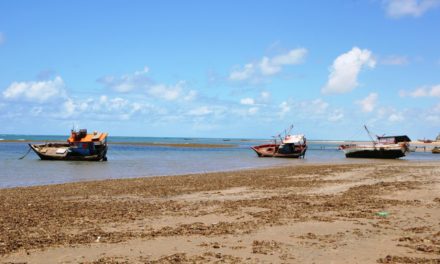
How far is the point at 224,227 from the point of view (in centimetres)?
1048

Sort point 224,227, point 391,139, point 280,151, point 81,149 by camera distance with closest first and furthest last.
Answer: point 224,227, point 81,149, point 280,151, point 391,139

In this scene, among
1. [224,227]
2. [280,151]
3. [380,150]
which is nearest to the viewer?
[224,227]

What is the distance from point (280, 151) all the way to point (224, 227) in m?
52.0

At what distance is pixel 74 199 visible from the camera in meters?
16.2

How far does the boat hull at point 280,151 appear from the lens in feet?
198

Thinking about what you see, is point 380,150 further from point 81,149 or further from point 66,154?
point 66,154

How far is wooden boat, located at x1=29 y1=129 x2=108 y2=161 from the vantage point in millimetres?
48469

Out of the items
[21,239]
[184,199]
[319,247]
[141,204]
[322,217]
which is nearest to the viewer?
[319,247]

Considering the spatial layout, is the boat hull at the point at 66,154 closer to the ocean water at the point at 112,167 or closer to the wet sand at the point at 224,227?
the ocean water at the point at 112,167

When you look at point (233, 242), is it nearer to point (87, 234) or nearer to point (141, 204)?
point (87, 234)

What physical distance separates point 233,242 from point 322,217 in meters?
3.54

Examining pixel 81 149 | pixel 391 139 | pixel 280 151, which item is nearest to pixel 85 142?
pixel 81 149

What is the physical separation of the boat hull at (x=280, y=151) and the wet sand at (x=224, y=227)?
1694 inches

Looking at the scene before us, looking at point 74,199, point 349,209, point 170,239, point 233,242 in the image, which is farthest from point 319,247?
point 74,199
